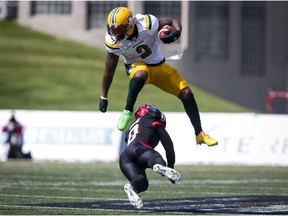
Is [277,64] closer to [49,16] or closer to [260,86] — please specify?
[260,86]

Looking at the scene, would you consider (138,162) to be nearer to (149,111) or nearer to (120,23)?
(149,111)

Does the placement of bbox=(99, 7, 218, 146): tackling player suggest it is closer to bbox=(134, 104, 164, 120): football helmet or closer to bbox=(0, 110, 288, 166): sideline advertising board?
bbox=(134, 104, 164, 120): football helmet

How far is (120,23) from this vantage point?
37.3 ft

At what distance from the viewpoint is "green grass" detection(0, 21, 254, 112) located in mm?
36906

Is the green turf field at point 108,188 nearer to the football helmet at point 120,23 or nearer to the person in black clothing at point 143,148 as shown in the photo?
the person in black clothing at point 143,148

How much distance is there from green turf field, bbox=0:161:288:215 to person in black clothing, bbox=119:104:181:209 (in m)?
0.40

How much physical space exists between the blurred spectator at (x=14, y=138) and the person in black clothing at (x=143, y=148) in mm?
11280

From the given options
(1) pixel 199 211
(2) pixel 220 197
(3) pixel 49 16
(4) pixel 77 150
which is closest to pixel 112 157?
(4) pixel 77 150

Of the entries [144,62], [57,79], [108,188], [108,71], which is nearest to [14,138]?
[108,188]

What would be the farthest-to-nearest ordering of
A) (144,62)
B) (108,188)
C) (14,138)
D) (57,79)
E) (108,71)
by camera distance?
1. (57,79)
2. (14,138)
3. (108,188)
4. (108,71)
5. (144,62)

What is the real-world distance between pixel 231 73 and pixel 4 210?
99.0ft

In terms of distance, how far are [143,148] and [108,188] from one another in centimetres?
328

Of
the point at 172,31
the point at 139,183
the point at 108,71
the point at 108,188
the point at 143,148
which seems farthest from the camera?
the point at 108,188

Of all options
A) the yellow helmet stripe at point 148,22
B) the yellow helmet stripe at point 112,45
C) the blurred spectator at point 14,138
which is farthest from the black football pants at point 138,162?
the blurred spectator at point 14,138
